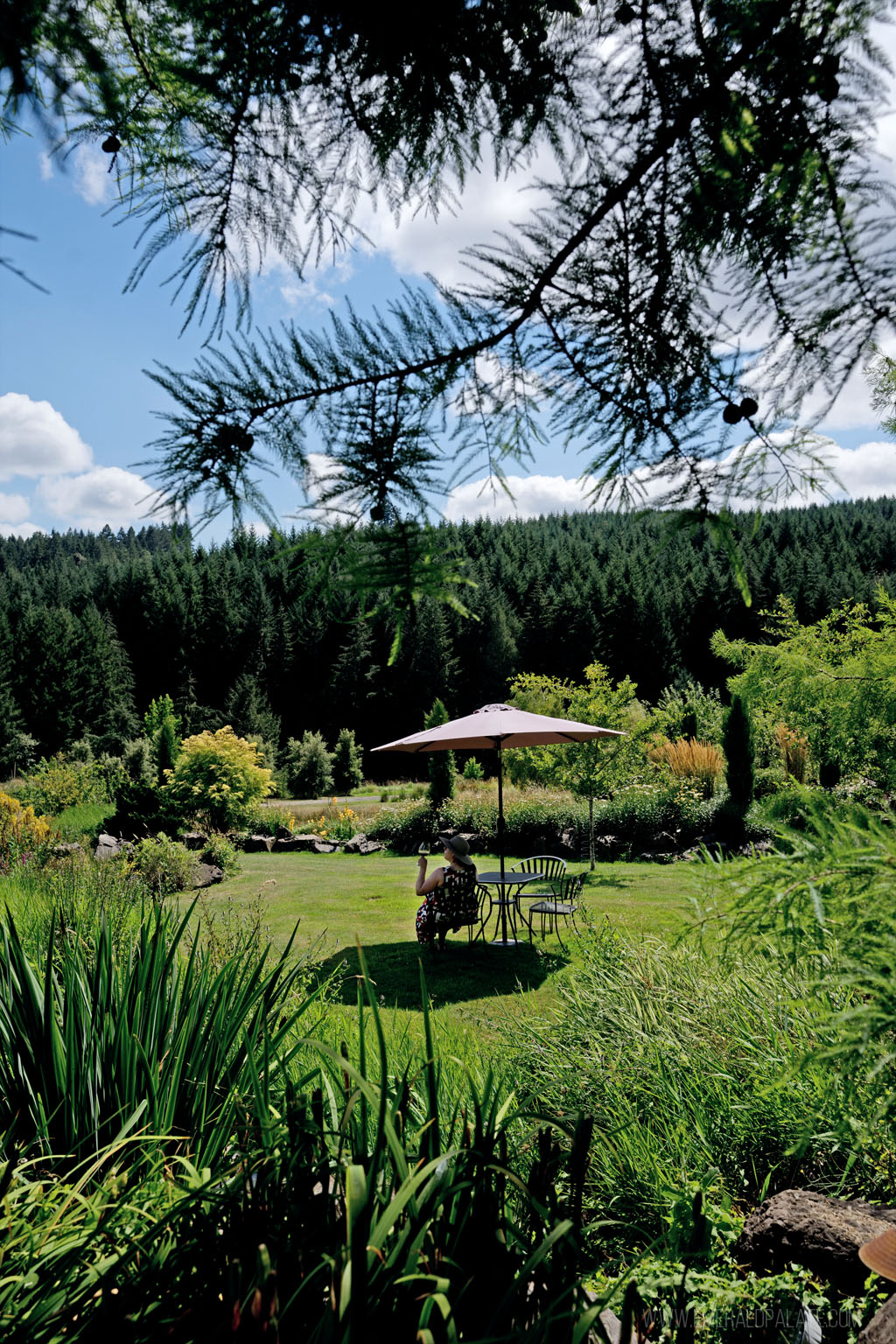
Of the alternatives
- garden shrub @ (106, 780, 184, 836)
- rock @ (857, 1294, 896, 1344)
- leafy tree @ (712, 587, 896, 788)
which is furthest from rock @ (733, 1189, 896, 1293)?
garden shrub @ (106, 780, 184, 836)

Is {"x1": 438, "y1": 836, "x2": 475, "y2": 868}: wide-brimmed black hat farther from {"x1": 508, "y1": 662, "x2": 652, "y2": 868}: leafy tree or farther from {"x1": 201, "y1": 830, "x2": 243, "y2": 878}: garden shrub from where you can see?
{"x1": 201, "y1": 830, "x2": 243, "y2": 878}: garden shrub

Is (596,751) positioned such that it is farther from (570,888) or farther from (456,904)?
(456,904)

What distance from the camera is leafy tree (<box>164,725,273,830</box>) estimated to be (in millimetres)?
14727

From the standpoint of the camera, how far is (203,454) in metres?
1.40

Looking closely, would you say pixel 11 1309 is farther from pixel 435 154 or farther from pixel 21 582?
pixel 21 582

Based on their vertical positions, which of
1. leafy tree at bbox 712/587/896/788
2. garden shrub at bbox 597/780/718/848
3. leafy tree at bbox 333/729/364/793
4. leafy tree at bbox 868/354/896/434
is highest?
leafy tree at bbox 868/354/896/434

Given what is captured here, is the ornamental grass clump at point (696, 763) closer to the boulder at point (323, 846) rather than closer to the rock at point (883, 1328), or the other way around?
the boulder at point (323, 846)

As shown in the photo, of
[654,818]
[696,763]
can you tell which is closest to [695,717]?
[696,763]

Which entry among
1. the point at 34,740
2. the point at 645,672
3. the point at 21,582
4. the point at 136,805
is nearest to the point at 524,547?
the point at 645,672

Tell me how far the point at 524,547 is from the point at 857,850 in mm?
49042

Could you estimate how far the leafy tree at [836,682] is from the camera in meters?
5.35

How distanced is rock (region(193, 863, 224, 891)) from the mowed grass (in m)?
0.18

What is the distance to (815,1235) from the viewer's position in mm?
1812

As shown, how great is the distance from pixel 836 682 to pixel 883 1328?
4.99 m
